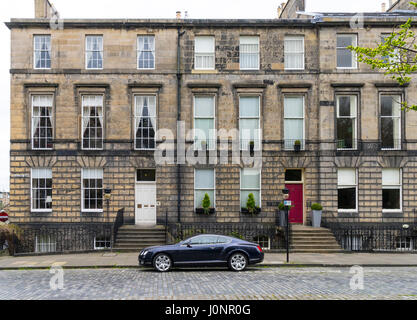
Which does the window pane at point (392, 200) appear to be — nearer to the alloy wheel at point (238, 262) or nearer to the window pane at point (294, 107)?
the window pane at point (294, 107)

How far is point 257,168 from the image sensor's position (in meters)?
25.3

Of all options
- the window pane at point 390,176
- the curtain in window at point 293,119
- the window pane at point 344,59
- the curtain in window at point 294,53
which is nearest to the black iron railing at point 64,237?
the curtain in window at point 293,119

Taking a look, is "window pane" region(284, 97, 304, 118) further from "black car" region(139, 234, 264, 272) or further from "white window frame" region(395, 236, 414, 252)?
"black car" region(139, 234, 264, 272)

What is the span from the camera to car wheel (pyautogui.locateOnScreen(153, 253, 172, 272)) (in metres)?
17.2

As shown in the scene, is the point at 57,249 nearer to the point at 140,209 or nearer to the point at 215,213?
the point at 140,209

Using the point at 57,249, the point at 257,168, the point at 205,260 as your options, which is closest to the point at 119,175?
the point at 57,249

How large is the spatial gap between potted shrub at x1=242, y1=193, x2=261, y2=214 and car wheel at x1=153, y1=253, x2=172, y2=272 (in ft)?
28.2

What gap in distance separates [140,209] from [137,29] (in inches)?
402

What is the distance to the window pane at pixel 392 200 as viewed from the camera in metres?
25.1

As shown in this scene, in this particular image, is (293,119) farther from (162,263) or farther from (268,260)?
(162,263)

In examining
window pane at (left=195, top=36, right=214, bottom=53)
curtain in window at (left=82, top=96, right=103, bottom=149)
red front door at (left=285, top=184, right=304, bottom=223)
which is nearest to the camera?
curtain in window at (left=82, top=96, right=103, bottom=149)

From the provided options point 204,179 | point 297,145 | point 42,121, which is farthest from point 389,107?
point 42,121

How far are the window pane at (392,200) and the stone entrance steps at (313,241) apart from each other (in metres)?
3.96

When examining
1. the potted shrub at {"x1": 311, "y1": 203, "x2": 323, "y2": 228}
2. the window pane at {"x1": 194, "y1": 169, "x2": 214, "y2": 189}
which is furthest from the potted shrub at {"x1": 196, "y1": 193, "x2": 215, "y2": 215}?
the potted shrub at {"x1": 311, "y1": 203, "x2": 323, "y2": 228}
